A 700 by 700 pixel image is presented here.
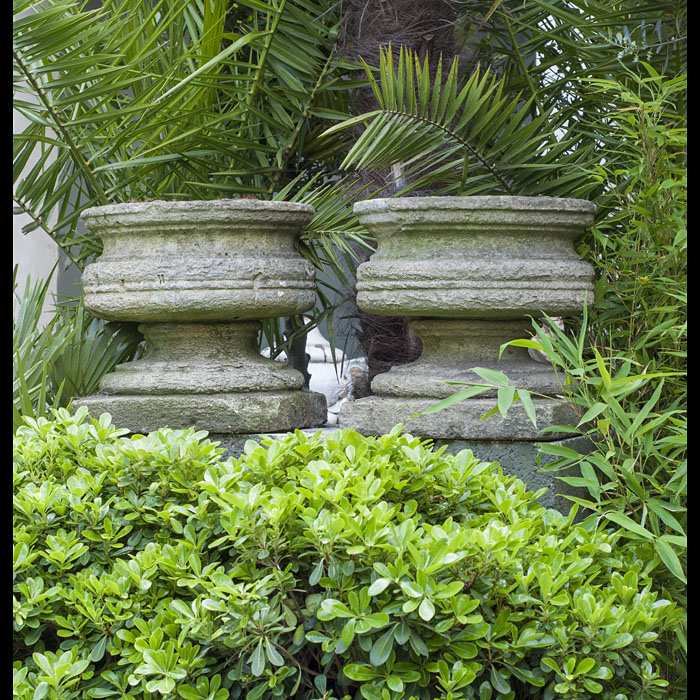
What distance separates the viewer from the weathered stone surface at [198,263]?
2.21 m

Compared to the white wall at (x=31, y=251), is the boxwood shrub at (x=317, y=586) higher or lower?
higher

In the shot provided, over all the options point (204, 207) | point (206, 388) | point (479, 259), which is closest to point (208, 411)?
point (206, 388)

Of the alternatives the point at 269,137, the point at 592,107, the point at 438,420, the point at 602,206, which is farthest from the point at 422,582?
the point at 592,107

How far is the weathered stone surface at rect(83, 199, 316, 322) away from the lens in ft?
7.23

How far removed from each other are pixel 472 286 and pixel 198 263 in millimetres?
700

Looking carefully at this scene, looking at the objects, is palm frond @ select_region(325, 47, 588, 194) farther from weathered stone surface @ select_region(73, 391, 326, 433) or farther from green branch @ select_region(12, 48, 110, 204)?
green branch @ select_region(12, 48, 110, 204)

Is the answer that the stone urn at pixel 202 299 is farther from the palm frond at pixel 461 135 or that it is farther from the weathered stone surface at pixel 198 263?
the palm frond at pixel 461 135

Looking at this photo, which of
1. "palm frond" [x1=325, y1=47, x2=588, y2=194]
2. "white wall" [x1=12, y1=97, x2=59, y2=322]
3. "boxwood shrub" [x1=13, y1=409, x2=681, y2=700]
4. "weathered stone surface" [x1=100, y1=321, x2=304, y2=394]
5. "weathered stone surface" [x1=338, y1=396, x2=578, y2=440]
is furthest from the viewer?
"white wall" [x1=12, y1=97, x2=59, y2=322]

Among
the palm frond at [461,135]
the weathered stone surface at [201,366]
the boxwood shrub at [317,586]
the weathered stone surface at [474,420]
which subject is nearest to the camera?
the boxwood shrub at [317,586]

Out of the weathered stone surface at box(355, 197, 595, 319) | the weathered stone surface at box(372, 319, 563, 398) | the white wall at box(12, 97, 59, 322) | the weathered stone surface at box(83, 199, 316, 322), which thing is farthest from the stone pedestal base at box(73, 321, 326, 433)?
the white wall at box(12, 97, 59, 322)

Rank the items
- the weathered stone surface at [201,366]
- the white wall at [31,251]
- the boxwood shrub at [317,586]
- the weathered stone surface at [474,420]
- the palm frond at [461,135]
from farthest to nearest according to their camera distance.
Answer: the white wall at [31,251] < the weathered stone surface at [201,366] < the palm frond at [461,135] < the weathered stone surface at [474,420] < the boxwood shrub at [317,586]

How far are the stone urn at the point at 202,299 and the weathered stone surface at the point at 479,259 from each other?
273 mm

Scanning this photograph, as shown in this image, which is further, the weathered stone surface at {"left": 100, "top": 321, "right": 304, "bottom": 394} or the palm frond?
the weathered stone surface at {"left": 100, "top": 321, "right": 304, "bottom": 394}

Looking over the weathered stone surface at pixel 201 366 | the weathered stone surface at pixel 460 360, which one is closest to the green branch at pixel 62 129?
the weathered stone surface at pixel 201 366
